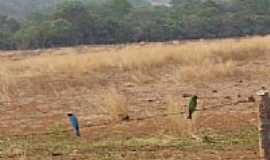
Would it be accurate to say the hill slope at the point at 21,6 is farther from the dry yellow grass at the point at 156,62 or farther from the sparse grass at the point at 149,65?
the sparse grass at the point at 149,65

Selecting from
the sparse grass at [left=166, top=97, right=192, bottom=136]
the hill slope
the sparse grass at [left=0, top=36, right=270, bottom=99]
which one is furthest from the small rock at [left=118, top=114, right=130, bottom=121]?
the hill slope

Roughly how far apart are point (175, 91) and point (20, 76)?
17.4 feet

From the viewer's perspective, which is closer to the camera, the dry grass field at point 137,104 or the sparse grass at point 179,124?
the dry grass field at point 137,104

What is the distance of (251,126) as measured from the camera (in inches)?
470

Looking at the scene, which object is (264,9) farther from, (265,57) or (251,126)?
(251,126)

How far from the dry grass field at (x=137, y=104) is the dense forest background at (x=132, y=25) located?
18.1m

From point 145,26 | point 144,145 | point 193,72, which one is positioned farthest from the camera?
point 145,26

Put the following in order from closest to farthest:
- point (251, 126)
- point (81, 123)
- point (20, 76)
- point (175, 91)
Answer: point (251, 126) → point (81, 123) → point (175, 91) → point (20, 76)

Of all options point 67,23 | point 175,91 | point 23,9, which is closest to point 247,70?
point 175,91

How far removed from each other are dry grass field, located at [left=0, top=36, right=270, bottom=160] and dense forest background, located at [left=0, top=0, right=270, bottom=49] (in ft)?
59.3

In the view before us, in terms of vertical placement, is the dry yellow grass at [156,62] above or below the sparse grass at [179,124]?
below

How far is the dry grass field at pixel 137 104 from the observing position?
10.3 meters

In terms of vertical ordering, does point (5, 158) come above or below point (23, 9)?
above

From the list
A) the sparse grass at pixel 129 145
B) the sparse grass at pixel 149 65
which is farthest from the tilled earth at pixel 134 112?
the sparse grass at pixel 149 65
